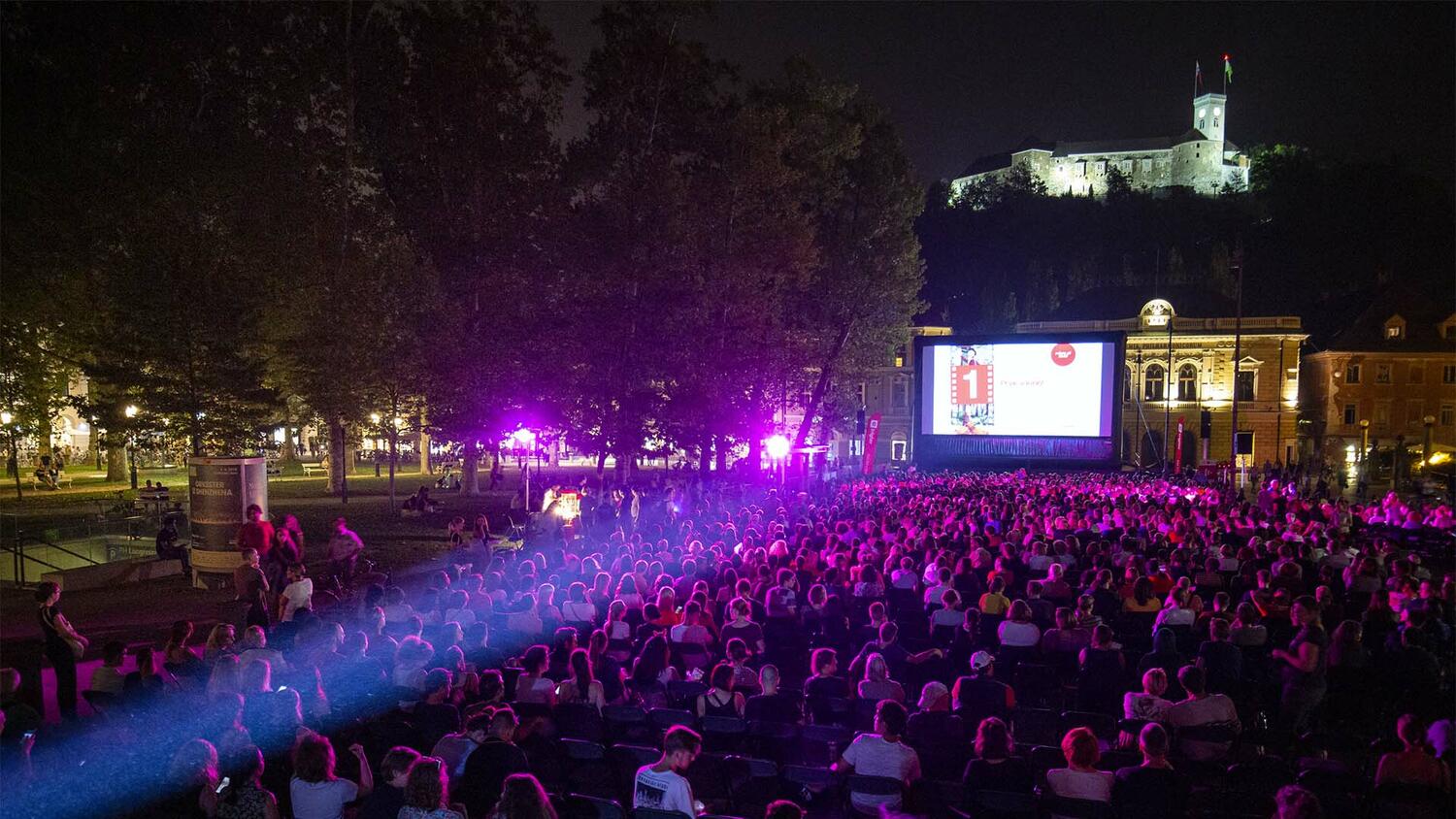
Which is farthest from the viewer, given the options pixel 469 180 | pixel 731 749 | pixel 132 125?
pixel 469 180

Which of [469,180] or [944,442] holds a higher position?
[469,180]

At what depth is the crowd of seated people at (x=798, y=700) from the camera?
4.91 meters

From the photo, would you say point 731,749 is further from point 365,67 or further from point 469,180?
point 365,67

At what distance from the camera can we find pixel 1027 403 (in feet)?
110

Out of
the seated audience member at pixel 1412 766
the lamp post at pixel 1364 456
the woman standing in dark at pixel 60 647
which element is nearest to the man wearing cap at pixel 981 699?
the seated audience member at pixel 1412 766

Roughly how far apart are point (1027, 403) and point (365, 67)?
26.1 m

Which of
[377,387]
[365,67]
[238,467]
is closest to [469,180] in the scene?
[365,67]

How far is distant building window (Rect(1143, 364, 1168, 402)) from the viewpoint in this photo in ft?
185

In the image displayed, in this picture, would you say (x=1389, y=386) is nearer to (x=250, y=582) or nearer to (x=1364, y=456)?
(x=1364, y=456)

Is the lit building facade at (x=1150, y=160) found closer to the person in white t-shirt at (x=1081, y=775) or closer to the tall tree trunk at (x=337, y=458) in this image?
the tall tree trunk at (x=337, y=458)

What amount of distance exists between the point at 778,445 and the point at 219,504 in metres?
23.7

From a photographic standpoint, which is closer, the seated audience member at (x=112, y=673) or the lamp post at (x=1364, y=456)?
the seated audience member at (x=112, y=673)

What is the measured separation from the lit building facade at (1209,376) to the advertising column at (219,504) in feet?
169

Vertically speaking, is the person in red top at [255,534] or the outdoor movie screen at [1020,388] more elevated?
the outdoor movie screen at [1020,388]
